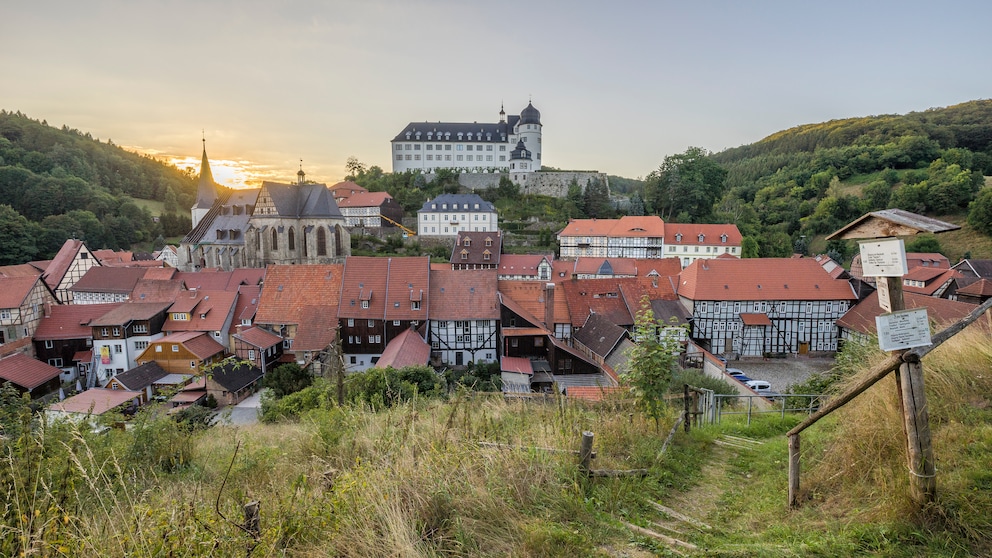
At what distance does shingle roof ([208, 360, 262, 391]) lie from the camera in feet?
77.0

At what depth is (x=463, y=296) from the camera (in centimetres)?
2864

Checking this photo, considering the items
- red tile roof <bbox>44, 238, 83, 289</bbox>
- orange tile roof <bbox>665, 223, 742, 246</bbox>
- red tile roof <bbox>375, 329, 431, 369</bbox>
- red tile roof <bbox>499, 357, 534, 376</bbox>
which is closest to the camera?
red tile roof <bbox>375, 329, 431, 369</bbox>

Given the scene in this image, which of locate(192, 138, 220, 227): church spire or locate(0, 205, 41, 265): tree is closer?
locate(192, 138, 220, 227): church spire

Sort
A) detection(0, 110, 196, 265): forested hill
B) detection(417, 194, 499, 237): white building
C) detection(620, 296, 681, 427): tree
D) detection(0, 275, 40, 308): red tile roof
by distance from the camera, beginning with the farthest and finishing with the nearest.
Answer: detection(0, 110, 196, 265): forested hill, detection(417, 194, 499, 237): white building, detection(0, 275, 40, 308): red tile roof, detection(620, 296, 681, 427): tree

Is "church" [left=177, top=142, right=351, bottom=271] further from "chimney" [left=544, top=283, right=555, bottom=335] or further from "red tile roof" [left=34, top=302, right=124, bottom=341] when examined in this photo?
"chimney" [left=544, top=283, right=555, bottom=335]

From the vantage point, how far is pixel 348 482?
4.02 metres

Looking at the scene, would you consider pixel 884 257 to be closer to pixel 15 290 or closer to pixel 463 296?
pixel 463 296

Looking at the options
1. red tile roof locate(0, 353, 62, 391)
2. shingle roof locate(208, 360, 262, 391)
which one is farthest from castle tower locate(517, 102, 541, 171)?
red tile roof locate(0, 353, 62, 391)

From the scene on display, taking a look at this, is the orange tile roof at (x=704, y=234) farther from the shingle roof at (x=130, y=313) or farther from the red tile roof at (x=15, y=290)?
the red tile roof at (x=15, y=290)

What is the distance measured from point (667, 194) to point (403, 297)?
168 ft

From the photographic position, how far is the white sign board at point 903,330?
3.57m

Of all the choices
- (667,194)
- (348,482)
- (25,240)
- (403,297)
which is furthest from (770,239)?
(25,240)

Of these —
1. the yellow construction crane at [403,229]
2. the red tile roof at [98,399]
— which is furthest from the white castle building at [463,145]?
the red tile roof at [98,399]

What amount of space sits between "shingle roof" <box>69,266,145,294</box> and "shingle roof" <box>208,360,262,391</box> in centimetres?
2014
